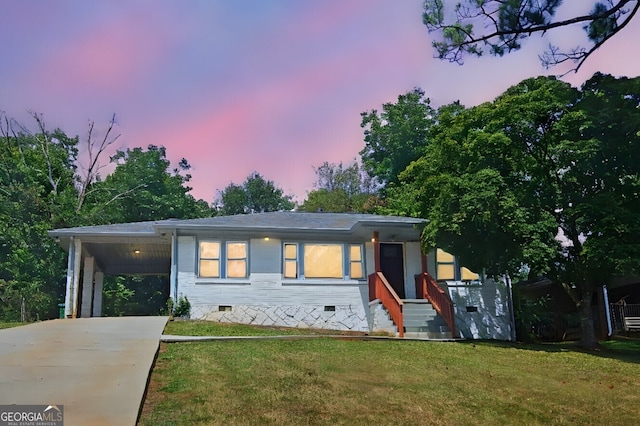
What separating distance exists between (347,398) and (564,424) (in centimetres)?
233

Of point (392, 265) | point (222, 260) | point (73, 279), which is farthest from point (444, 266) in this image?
point (73, 279)

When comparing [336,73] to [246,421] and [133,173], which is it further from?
[133,173]

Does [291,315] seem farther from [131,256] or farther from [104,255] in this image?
[104,255]

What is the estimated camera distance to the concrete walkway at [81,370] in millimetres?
4949

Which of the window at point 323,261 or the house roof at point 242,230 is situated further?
the window at point 323,261

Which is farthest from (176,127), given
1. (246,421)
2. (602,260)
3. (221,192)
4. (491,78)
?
(221,192)

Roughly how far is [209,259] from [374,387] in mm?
9655

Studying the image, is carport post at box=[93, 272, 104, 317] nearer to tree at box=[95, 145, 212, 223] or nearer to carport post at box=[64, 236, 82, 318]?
carport post at box=[64, 236, 82, 318]

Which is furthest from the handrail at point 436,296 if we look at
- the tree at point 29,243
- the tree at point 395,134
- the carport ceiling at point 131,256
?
the tree at point 395,134

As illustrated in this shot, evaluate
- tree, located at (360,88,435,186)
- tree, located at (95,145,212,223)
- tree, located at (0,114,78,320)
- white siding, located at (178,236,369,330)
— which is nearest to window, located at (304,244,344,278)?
white siding, located at (178,236,369,330)

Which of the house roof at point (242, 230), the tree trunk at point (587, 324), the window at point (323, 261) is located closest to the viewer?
the tree trunk at point (587, 324)

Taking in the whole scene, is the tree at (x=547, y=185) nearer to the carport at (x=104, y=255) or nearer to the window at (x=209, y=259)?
the window at (x=209, y=259)

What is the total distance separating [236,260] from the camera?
51.3 ft

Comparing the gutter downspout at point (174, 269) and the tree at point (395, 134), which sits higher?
the tree at point (395, 134)
